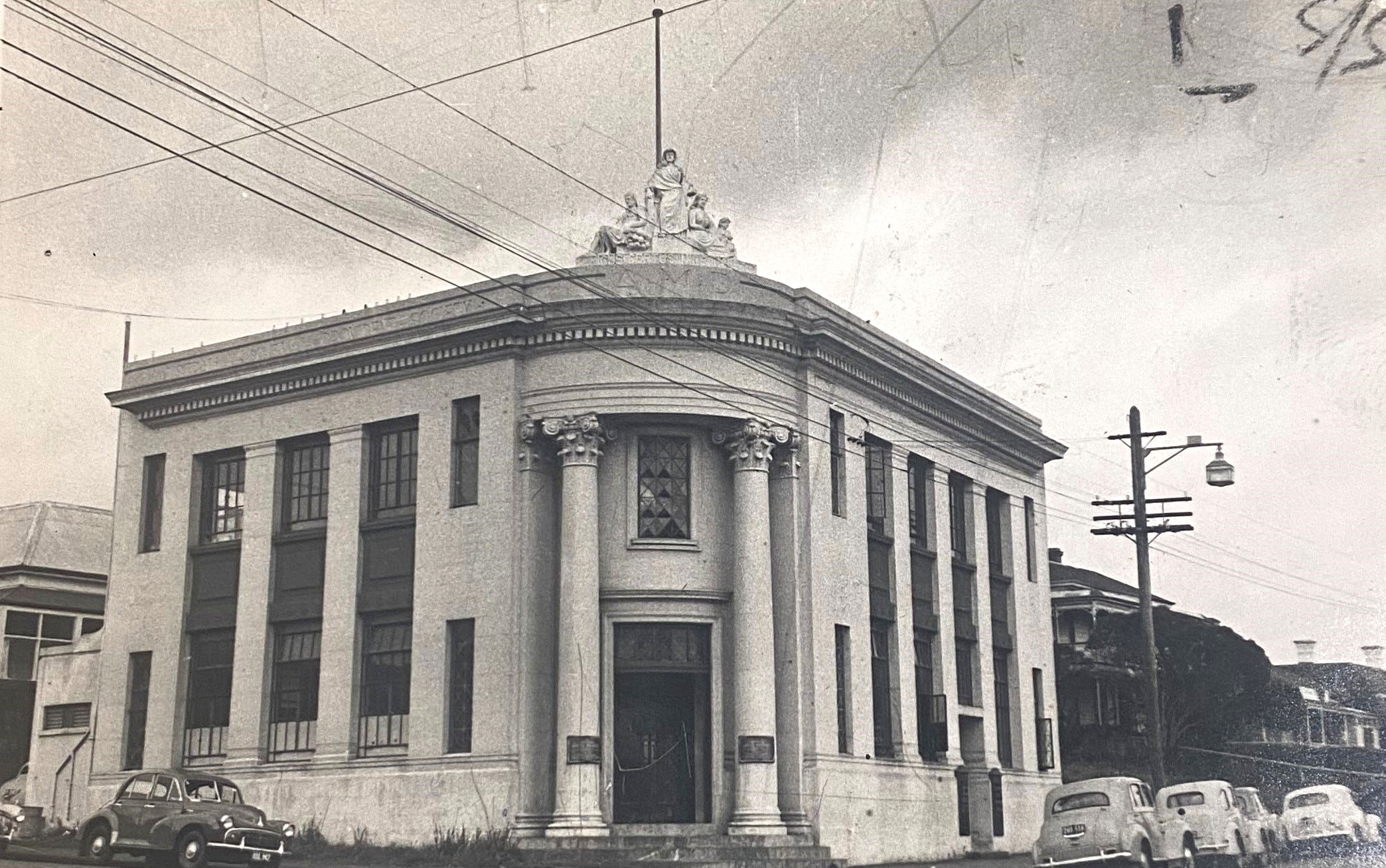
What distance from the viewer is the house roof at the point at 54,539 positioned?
3772cm

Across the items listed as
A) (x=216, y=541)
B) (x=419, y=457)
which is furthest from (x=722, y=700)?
(x=216, y=541)

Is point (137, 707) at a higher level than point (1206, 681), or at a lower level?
lower

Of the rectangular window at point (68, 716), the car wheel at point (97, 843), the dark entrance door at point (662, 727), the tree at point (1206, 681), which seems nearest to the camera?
the car wheel at point (97, 843)

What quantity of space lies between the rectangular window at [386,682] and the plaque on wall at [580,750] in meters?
4.22

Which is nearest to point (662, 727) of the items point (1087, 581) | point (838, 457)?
point (838, 457)

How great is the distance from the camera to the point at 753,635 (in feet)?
98.2

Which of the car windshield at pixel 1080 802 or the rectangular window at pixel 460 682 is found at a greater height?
the rectangular window at pixel 460 682

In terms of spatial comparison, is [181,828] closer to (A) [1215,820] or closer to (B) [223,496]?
(B) [223,496]

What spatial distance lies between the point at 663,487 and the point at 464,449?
13.8ft

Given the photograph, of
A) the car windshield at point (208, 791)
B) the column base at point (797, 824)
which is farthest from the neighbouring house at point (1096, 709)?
the car windshield at point (208, 791)

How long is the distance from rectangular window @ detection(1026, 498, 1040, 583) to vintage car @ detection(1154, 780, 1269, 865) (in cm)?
1390

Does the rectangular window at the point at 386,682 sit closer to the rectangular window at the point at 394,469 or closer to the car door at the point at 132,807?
the rectangular window at the point at 394,469

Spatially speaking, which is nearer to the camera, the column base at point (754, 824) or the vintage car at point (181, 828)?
the vintage car at point (181, 828)

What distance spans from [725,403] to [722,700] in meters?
5.65
